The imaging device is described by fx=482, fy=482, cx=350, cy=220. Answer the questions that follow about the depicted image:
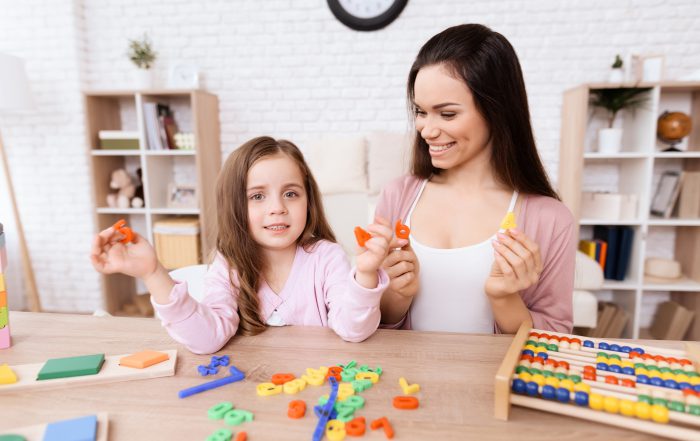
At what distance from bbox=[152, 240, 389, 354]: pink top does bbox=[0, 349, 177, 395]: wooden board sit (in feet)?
0.28

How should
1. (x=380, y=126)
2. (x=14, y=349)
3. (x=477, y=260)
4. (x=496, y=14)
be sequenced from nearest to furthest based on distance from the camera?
(x=14, y=349) < (x=477, y=260) < (x=496, y=14) < (x=380, y=126)

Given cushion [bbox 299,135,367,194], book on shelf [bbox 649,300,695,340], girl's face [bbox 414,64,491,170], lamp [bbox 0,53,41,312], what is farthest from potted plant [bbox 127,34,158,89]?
book on shelf [bbox 649,300,695,340]

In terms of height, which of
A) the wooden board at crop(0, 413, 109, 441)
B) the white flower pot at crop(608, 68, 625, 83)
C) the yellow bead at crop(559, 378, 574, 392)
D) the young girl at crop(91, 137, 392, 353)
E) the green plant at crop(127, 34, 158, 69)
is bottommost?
the wooden board at crop(0, 413, 109, 441)

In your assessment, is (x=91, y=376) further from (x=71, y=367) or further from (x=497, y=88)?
(x=497, y=88)

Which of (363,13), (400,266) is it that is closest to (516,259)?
(400,266)

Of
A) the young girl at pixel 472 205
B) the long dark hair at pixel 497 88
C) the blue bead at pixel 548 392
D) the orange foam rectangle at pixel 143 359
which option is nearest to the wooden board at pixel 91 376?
the orange foam rectangle at pixel 143 359

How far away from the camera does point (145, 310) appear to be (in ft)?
12.4

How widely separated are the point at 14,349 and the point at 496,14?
333cm

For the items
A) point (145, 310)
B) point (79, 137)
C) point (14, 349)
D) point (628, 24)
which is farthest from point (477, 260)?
point (79, 137)

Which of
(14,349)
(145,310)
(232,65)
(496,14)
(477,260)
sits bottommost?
(145,310)

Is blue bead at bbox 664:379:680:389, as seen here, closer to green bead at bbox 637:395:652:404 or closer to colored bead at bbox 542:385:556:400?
green bead at bbox 637:395:652:404

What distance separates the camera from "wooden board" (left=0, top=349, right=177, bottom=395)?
85cm

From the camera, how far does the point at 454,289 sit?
1324 mm

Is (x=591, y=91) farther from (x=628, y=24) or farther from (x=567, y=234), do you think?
(x=567, y=234)
